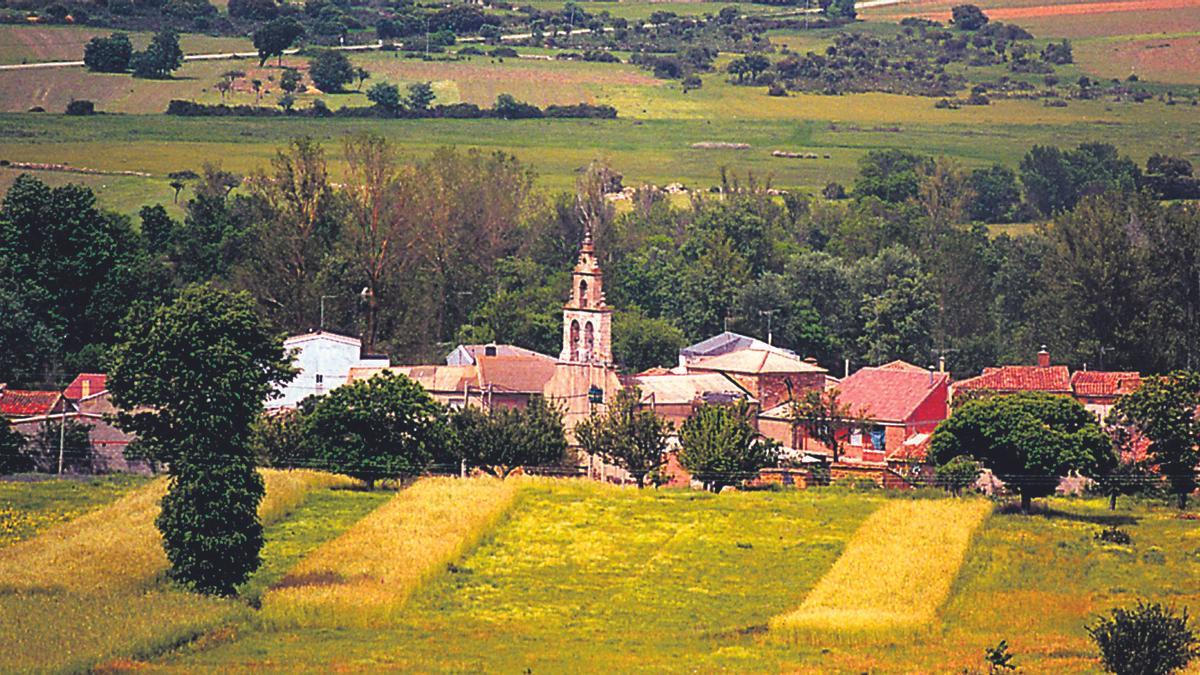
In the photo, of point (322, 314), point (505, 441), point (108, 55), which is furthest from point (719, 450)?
point (108, 55)

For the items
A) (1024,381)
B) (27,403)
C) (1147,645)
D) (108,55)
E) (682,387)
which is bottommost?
(27,403)

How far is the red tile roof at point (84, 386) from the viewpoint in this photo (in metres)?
94.4

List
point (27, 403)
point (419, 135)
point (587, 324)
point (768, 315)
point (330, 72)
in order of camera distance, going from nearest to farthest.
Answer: point (587, 324) → point (27, 403) → point (768, 315) → point (419, 135) → point (330, 72)

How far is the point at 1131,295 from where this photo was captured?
110m

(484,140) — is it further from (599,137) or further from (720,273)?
(720,273)

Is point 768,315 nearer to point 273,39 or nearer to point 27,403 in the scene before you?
point 27,403

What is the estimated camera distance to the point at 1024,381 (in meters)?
98.5

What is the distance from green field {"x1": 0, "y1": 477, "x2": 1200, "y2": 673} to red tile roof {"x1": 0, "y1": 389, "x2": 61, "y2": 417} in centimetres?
1460

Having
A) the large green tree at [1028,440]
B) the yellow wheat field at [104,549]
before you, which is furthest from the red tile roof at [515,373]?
the large green tree at [1028,440]

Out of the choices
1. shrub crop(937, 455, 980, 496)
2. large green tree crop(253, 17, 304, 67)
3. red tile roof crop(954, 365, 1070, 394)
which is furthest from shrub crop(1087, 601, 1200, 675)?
large green tree crop(253, 17, 304, 67)

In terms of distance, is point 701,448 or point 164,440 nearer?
point 164,440

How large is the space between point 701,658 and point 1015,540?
61.5ft

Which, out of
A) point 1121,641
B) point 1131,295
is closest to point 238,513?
point 1121,641

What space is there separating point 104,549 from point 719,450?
2610 centimetres
